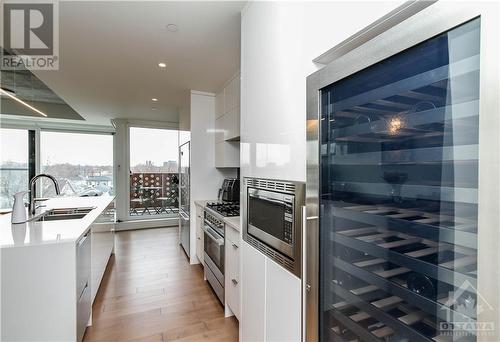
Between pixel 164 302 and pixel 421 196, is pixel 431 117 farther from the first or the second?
pixel 164 302

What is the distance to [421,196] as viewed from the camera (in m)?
0.69

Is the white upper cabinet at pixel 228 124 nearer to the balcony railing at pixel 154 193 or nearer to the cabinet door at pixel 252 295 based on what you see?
the cabinet door at pixel 252 295

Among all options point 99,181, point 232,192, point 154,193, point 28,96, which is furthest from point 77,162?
point 232,192

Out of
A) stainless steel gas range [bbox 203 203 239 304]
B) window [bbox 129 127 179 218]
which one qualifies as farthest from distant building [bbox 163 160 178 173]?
stainless steel gas range [bbox 203 203 239 304]

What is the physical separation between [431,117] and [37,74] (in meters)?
4.07

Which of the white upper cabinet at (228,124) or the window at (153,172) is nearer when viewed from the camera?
the white upper cabinet at (228,124)

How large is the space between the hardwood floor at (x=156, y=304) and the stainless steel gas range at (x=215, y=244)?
0.19 metres

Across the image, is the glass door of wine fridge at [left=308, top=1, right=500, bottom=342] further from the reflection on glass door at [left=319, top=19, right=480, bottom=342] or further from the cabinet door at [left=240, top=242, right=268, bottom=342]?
the cabinet door at [left=240, top=242, right=268, bottom=342]

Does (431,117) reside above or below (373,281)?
above

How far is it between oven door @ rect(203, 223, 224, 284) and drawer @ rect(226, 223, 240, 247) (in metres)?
0.19

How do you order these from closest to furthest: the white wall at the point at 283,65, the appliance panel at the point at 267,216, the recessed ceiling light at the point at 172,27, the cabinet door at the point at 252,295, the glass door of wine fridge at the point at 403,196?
the glass door of wine fridge at the point at 403,196 → the white wall at the point at 283,65 → the appliance panel at the point at 267,216 → the cabinet door at the point at 252,295 → the recessed ceiling light at the point at 172,27

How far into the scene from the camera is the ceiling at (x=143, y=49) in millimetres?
1781

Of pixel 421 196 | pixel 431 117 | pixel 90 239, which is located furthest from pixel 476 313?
pixel 90 239

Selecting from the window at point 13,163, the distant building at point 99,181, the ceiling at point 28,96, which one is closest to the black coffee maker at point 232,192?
the ceiling at point 28,96
